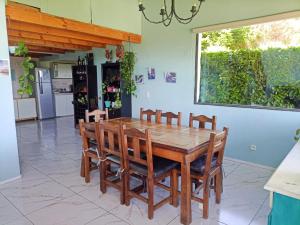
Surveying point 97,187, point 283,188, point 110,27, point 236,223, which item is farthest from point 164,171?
point 110,27

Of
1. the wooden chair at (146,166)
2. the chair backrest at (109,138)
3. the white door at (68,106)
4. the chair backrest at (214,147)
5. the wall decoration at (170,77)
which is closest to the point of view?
the chair backrest at (214,147)

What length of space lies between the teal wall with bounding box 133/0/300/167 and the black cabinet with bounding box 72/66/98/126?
1663 mm

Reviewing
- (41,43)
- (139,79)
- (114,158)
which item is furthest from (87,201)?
(41,43)

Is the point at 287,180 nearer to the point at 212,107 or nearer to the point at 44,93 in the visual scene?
the point at 212,107

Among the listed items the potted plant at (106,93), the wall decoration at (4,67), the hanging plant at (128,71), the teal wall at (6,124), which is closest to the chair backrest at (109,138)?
the teal wall at (6,124)

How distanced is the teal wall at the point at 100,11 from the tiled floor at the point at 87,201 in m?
2.51

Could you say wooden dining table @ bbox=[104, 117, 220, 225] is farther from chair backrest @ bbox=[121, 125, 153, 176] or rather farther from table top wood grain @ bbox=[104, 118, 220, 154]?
chair backrest @ bbox=[121, 125, 153, 176]

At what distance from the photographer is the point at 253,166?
3572 millimetres

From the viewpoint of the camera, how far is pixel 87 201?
2555 mm

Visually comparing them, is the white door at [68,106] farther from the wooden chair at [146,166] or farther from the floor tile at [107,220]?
the floor tile at [107,220]

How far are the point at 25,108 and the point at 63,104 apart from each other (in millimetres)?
1322

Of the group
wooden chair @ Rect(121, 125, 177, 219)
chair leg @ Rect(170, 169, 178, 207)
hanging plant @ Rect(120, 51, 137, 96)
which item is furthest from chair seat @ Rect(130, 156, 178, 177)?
hanging plant @ Rect(120, 51, 137, 96)

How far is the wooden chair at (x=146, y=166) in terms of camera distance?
213cm

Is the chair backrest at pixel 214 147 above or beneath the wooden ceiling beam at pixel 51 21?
beneath
